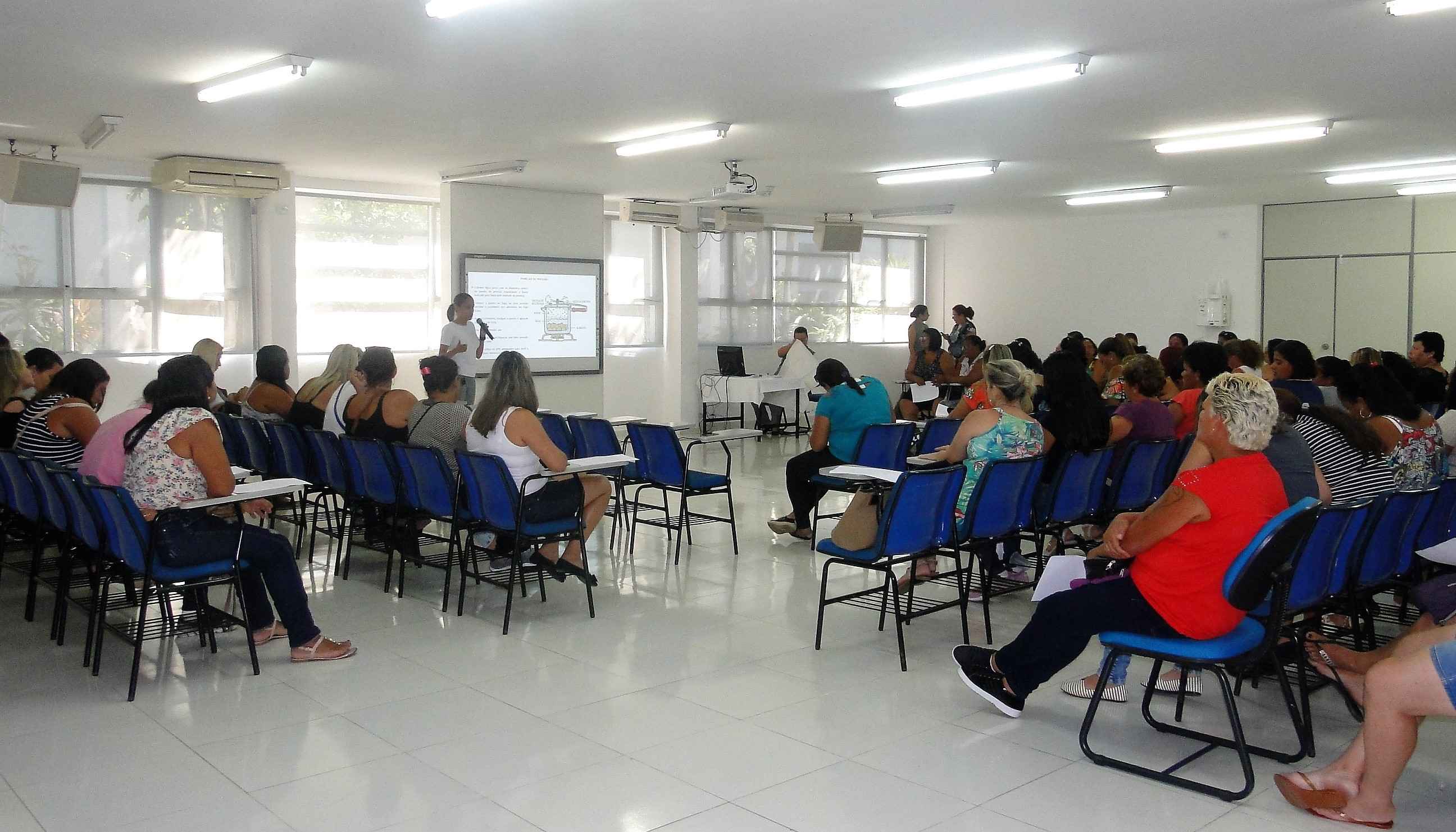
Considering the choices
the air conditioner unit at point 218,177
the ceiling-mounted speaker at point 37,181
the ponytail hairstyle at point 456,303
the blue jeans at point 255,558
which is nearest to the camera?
the blue jeans at point 255,558

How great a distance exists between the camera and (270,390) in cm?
727

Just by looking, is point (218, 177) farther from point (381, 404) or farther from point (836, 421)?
point (836, 421)

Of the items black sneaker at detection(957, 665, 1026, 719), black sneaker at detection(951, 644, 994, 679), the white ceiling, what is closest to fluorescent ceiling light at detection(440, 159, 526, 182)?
the white ceiling

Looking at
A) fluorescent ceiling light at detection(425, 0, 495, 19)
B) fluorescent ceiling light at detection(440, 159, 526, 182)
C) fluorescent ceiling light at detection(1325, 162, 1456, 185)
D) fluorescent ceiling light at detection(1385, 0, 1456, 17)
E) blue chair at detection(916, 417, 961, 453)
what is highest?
fluorescent ceiling light at detection(1325, 162, 1456, 185)

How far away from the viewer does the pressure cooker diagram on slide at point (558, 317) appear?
12.3m

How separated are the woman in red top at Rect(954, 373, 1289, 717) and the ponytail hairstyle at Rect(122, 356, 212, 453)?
344 centimetres

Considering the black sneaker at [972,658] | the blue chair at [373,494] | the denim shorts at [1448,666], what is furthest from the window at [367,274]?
the denim shorts at [1448,666]

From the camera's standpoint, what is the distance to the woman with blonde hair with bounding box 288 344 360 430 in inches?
267

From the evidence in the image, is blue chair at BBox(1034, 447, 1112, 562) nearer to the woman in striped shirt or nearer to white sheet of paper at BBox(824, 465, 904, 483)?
white sheet of paper at BBox(824, 465, 904, 483)

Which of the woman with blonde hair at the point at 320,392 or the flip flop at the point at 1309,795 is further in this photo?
the woman with blonde hair at the point at 320,392

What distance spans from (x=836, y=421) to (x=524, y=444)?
2354 millimetres

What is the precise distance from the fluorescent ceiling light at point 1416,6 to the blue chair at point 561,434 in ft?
16.3

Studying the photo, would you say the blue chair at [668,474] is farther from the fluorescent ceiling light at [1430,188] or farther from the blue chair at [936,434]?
the fluorescent ceiling light at [1430,188]

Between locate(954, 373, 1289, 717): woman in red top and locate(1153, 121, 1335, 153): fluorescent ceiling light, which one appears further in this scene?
locate(1153, 121, 1335, 153): fluorescent ceiling light
